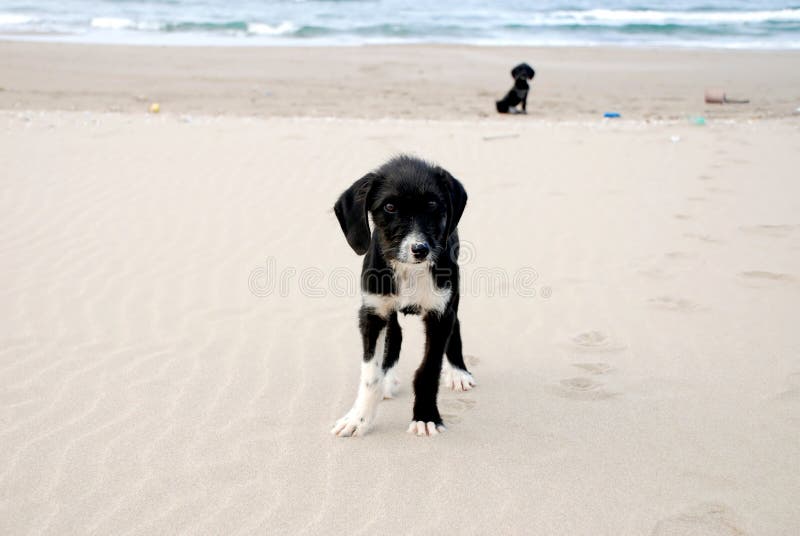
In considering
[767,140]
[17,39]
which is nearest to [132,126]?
[767,140]

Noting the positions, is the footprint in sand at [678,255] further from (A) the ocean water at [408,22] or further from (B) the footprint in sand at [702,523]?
(A) the ocean water at [408,22]

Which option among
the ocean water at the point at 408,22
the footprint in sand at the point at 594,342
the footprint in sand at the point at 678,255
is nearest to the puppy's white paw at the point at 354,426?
the footprint in sand at the point at 594,342

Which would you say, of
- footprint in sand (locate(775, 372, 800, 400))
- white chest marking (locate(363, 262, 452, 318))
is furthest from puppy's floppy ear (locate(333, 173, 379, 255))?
footprint in sand (locate(775, 372, 800, 400))

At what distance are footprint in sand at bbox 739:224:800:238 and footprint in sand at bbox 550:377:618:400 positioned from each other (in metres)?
3.55

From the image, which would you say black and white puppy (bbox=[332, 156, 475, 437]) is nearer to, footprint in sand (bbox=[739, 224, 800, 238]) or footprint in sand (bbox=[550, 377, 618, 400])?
footprint in sand (bbox=[550, 377, 618, 400])

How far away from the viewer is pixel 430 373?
4.01 m

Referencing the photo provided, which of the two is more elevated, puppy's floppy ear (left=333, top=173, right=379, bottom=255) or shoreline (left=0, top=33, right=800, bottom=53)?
shoreline (left=0, top=33, right=800, bottom=53)

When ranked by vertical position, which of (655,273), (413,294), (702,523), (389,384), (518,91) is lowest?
(702,523)

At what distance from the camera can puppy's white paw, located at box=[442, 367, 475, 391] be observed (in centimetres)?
470

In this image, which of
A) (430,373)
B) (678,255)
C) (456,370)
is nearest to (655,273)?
(678,255)

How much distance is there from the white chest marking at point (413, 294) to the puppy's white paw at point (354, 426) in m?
0.57

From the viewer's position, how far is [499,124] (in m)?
12.8

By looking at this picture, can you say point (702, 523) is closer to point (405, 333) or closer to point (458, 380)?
point (458, 380)

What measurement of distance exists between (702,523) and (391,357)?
193 centimetres
